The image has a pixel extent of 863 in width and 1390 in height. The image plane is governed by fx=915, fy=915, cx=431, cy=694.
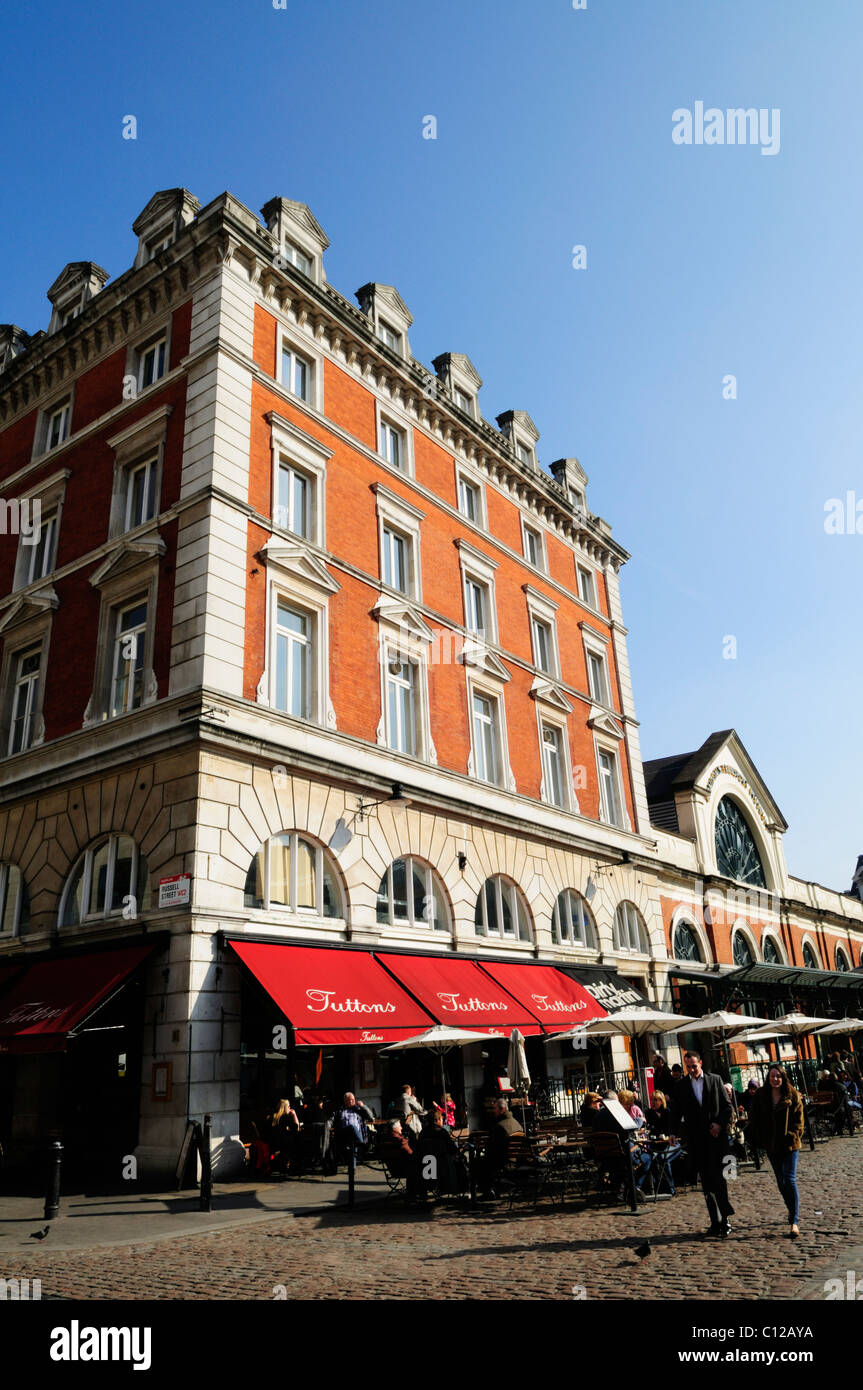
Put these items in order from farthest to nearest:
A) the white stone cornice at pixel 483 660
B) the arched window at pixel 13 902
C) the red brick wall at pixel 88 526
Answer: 1. the white stone cornice at pixel 483 660
2. the arched window at pixel 13 902
3. the red brick wall at pixel 88 526

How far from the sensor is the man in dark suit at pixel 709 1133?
32.3ft

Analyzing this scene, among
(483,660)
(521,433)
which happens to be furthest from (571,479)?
(483,660)

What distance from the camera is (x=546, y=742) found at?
28344mm

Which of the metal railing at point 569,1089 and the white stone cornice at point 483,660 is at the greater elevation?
the white stone cornice at point 483,660

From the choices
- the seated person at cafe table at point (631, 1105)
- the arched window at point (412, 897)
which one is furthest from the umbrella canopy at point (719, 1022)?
the arched window at point (412, 897)

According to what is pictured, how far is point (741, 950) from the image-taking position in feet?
127

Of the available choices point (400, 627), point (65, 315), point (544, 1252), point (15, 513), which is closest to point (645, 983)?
point (400, 627)

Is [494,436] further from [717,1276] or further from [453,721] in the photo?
[717,1276]

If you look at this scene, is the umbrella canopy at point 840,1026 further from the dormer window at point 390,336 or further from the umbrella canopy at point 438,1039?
the dormer window at point 390,336

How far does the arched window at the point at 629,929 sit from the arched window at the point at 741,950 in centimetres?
955

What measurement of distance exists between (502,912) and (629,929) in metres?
7.82

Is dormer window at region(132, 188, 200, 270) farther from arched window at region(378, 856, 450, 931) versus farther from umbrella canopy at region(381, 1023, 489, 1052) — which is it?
umbrella canopy at region(381, 1023, 489, 1052)

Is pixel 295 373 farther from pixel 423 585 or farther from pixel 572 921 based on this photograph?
pixel 572 921

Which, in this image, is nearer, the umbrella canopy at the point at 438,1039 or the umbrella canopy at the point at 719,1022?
the umbrella canopy at the point at 438,1039
